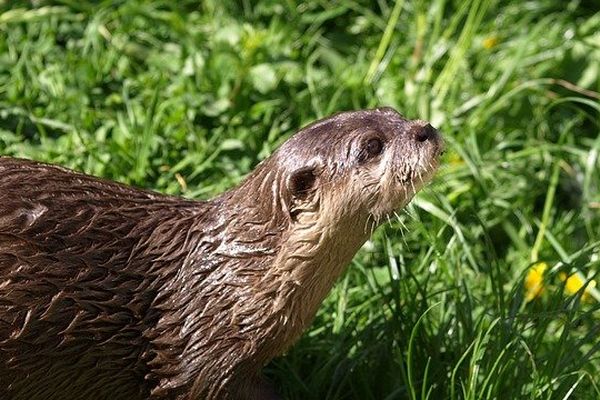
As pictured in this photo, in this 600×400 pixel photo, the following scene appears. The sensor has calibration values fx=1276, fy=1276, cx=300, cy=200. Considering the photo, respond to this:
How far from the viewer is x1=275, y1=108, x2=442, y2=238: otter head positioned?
2918mm

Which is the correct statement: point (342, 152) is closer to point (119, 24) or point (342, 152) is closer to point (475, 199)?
point (475, 199)

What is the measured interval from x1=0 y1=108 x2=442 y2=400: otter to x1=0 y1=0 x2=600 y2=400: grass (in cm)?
38

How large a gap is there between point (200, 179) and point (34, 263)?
51.0 inches

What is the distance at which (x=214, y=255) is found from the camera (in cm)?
299

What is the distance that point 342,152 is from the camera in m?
2.94

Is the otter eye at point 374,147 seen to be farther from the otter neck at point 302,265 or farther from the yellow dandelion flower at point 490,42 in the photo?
the yellow dandelion flower at point 490,42

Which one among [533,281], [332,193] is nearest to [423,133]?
[332,193]

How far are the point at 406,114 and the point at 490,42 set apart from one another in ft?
2.28

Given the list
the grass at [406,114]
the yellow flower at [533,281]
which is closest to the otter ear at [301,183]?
the grass at [406,114]

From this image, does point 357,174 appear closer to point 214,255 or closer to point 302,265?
point 302,265

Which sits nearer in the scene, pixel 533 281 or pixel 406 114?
pixel 533 281

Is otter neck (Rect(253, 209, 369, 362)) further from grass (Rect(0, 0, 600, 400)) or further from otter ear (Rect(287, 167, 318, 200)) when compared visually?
grass (Rect(0, 0, 600, 400))

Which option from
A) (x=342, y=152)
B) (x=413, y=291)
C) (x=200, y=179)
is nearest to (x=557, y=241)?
(x=413, y=291)

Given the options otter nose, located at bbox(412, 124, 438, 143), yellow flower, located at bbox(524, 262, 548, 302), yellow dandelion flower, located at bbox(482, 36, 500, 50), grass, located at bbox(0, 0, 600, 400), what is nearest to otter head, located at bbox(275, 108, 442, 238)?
otter nose, located at bbox(412, 124, 438, 143)
